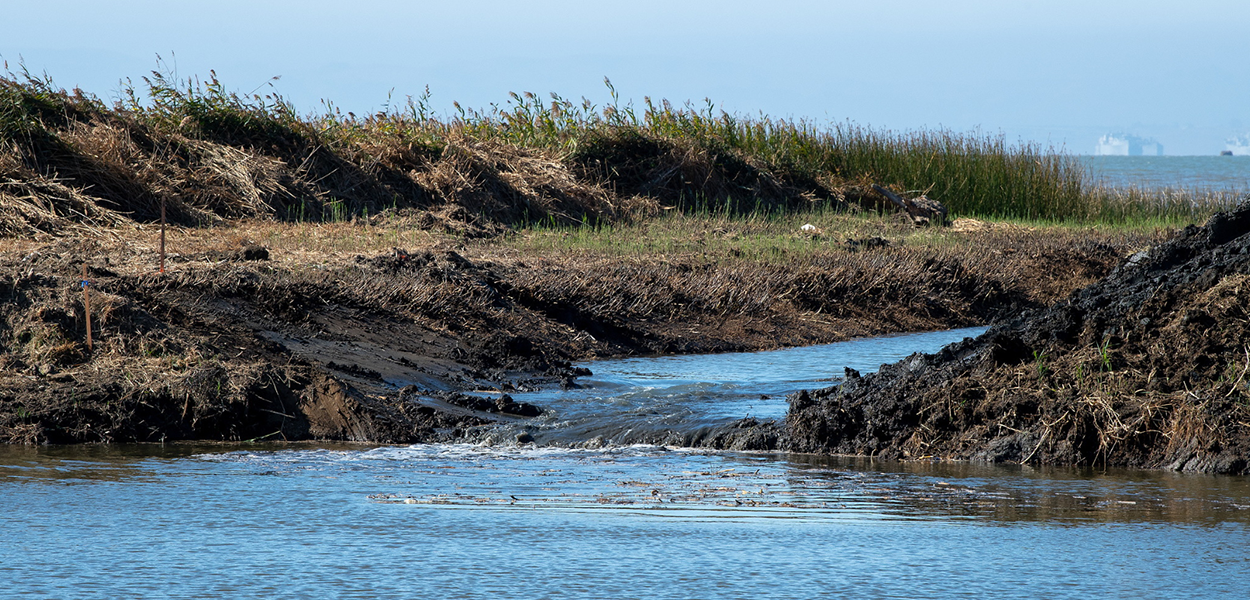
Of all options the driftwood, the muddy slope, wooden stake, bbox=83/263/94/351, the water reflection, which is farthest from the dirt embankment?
the driftwood

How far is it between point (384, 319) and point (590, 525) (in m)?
6.67

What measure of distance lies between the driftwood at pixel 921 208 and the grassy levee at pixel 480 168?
15.1 inches

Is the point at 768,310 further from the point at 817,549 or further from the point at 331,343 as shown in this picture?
the point at 817,549

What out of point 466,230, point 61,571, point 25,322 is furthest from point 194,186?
point 61,571

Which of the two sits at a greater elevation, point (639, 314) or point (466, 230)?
point (466, 230)

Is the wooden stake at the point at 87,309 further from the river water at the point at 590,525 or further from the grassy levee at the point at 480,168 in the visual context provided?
the grassy levee at the point at 480,168

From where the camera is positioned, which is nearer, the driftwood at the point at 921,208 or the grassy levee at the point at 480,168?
the grassy levee at the point at 480,168

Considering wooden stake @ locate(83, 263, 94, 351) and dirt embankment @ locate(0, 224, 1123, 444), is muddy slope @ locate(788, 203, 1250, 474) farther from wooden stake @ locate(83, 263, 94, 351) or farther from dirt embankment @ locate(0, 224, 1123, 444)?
wooden stake @ locate(83, 263, 94, 351)

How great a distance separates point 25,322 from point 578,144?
1409cm

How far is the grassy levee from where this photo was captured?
54.4ft

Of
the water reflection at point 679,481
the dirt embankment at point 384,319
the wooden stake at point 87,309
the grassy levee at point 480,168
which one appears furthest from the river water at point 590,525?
the grassy levee at point 480,168

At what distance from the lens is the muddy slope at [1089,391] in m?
→ 7.44

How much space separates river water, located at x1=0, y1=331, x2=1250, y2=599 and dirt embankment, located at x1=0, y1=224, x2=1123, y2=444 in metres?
0.59

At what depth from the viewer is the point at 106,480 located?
6.74 m
